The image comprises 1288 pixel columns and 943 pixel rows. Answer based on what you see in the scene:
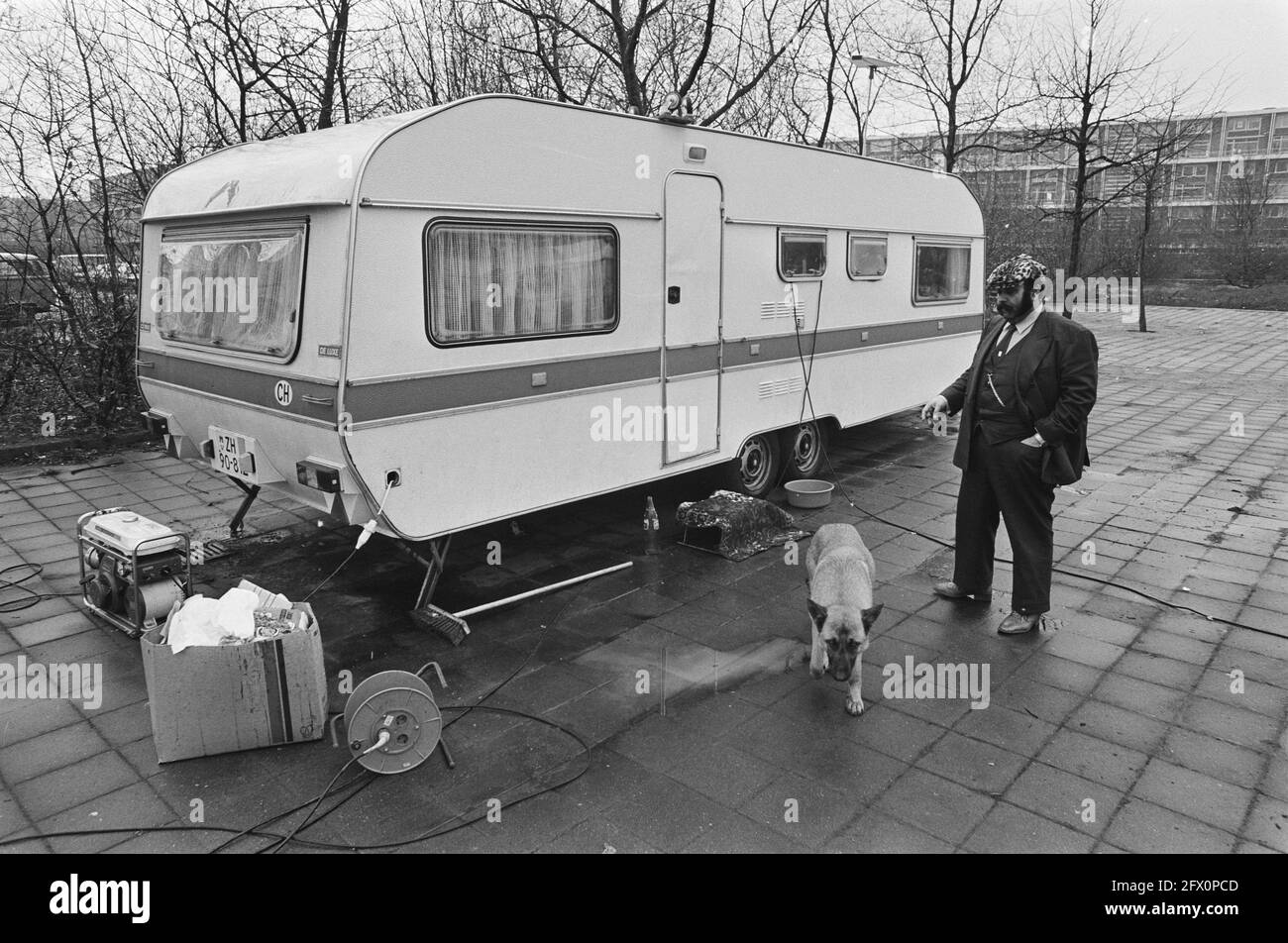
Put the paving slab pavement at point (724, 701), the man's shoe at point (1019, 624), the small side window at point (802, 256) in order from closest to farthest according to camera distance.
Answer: the paving slab pavement at point (724, 701)
the man's shoe at point (1019, 624)
the small side window at point (802, 256)

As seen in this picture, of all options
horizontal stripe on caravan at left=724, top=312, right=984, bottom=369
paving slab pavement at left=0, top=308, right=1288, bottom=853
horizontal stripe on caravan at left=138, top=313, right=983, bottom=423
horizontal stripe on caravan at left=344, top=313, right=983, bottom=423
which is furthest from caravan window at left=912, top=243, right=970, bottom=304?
paving slab pavement at left=0, top=308, right=1288, bottom=853

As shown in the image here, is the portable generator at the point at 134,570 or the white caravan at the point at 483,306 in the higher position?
the white caravan at the point at 483,306

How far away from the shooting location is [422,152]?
4.66 meters

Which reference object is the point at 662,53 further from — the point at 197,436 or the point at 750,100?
the point at 197,436

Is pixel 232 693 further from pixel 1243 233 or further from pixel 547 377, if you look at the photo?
pixel 1243 233

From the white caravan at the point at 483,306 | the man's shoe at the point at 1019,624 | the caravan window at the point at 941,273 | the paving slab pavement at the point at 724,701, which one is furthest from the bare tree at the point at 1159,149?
the man's shoe at the point at 1019,624

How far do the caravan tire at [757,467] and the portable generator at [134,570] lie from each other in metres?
4.19

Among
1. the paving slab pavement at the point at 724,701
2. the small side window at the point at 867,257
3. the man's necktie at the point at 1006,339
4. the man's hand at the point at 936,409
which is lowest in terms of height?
the paving slab pavement at the point at 724,701

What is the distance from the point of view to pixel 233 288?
534 centimetres

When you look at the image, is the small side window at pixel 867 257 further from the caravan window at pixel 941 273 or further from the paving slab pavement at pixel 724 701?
the paving slab pavement at pixel 724 701

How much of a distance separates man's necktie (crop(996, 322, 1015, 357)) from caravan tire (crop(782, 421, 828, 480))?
3.02 meters

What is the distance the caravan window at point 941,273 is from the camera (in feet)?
30.8
